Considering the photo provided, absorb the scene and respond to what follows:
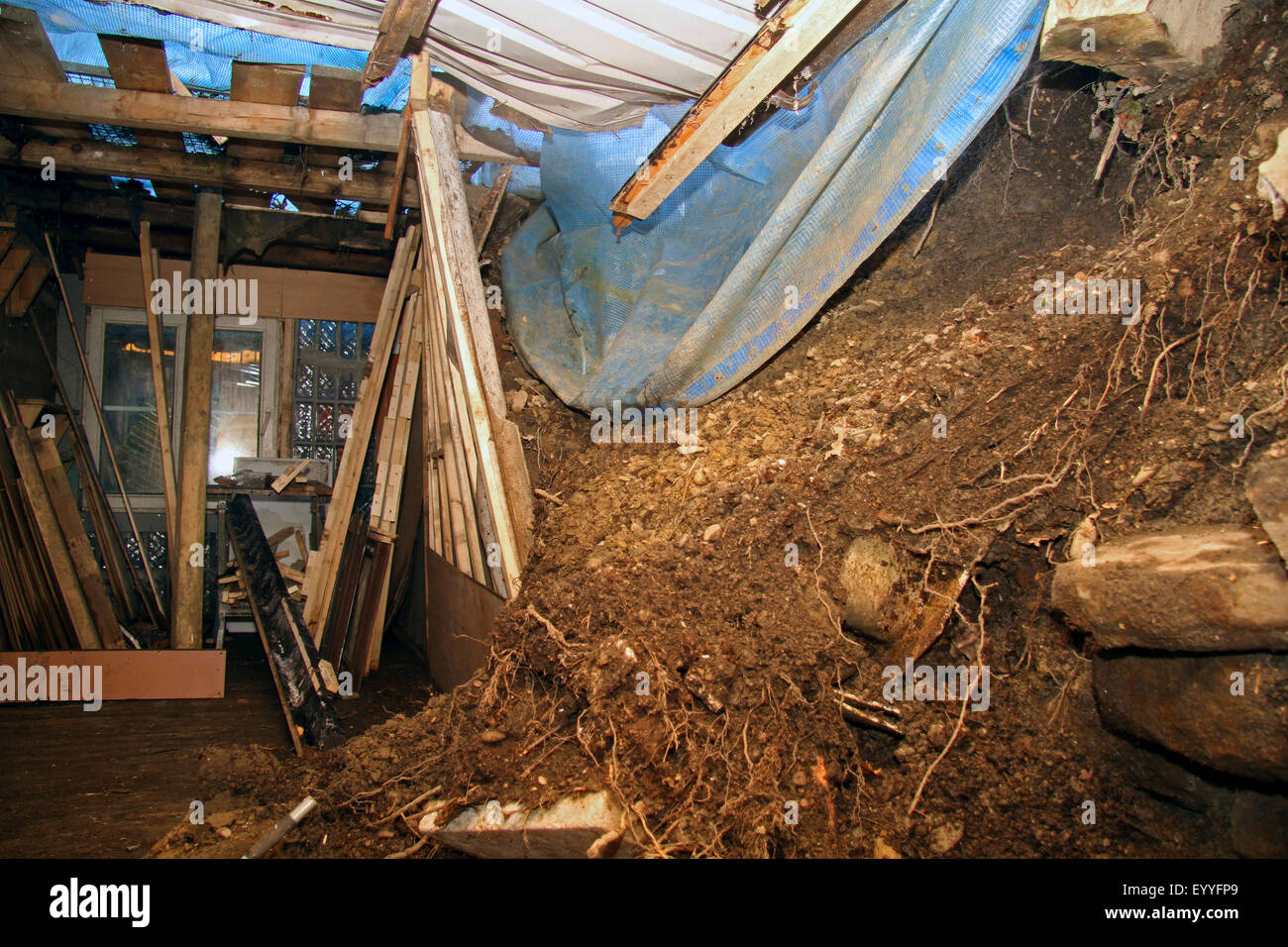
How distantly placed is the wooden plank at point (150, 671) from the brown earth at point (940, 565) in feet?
6.45

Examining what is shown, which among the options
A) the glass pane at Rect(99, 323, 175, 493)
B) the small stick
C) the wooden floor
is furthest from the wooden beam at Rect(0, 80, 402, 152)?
the small stick

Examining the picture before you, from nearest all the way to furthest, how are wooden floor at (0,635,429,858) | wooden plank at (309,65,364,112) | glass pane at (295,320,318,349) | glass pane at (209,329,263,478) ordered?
wooden floor at (0,635,429,858), wooden plank at (309,65,364,112), glass pane at (209,329,263,478), glass pane at (295,320,318,349)

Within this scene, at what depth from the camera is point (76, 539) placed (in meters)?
4.74

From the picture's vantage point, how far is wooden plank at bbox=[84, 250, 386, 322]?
5891mm

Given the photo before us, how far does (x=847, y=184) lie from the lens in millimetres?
2467

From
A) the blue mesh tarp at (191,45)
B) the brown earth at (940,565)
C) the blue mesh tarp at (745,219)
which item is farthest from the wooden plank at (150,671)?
the blue mesh tarp at (191,45)

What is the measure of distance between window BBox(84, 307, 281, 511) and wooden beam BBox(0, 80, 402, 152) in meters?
2.56

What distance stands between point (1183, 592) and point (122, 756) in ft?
13.5

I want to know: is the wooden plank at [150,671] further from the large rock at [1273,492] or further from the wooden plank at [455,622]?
the large rock at [1273,492]

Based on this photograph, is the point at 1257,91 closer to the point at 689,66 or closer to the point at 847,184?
the point at 847,184

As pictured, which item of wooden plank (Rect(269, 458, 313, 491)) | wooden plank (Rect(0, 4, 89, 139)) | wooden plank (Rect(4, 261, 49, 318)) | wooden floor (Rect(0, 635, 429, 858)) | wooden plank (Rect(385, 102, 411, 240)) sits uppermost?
wooden plank (Rect(0, 4, 89, 139))

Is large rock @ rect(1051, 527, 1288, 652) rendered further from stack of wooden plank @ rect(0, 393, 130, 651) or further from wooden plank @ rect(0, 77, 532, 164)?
stack of wooden plank @ rect(0, 393, 130, 651)
